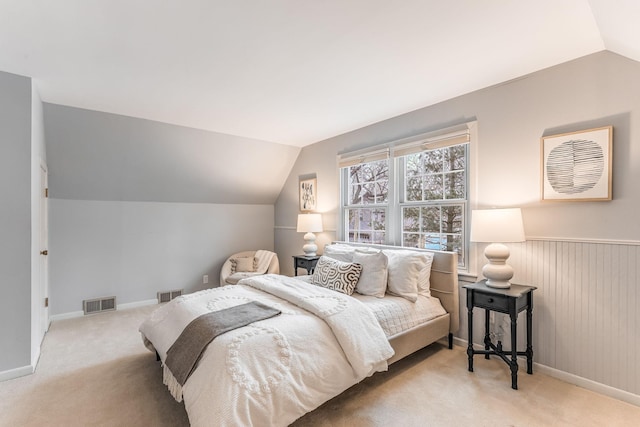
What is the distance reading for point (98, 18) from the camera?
5.95 feet

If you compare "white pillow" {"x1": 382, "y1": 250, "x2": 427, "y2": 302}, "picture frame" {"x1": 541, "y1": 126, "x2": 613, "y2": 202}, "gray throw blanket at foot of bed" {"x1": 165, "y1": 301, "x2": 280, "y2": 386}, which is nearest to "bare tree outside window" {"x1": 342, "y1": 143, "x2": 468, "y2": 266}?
"white pillow" {"x1": 382, "y1": 250, "x2": 427, "y2": 302}

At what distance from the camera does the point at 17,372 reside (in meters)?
2.48

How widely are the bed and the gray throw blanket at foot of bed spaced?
13 mm

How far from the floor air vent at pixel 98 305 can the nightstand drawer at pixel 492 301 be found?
14.8 feet

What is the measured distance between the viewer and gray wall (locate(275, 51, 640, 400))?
7.03ft

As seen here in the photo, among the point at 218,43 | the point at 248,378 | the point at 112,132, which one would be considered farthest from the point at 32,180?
the point at 248,378

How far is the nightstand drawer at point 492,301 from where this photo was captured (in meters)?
2.36

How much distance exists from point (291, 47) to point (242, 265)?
143 inches

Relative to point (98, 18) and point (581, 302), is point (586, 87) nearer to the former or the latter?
point (581, 302)

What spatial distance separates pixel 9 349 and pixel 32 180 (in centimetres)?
139

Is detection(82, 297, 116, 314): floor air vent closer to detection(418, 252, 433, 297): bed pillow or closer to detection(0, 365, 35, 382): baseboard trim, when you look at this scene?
detection(0, 365, 35, 382): baseboard trim

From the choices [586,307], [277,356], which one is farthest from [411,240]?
[277,356]

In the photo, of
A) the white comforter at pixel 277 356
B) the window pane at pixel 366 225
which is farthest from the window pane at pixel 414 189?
the white comforter at pixel 277 356

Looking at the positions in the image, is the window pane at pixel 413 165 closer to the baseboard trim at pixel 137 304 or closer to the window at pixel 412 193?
the window at pixel 412 193
